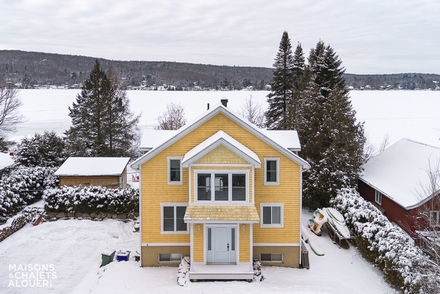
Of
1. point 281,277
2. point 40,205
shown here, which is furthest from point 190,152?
point 40,205

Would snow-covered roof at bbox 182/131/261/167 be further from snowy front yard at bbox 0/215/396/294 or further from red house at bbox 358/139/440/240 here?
red house at bbox 358/139/440/240

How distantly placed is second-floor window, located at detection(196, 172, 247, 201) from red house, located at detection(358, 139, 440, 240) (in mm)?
7844

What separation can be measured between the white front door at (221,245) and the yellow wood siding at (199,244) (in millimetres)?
292

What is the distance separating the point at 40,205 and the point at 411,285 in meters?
22.9

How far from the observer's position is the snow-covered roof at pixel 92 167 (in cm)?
2608

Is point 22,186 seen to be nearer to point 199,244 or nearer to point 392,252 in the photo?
point 199,244

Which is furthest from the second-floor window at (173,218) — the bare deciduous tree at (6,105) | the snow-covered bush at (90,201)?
the bare deciduous tree at (6,105)

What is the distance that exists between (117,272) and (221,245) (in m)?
4.68

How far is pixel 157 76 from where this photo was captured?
5374 inches

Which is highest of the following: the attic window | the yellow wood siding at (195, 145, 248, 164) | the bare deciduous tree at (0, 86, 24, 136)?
the bare deciduous tree at (0, 86, 24, 136)

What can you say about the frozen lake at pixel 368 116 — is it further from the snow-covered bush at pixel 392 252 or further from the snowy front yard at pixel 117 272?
the snow-covered bush at pixel 392 252

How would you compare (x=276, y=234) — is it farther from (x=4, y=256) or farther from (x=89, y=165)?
(x=89, y=165)

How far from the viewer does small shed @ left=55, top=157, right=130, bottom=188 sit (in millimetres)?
26094

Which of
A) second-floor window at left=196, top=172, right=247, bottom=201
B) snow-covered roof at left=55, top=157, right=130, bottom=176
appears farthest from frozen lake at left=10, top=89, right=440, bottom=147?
second-floor window at left=196, top=172, right=247, bottom=201
